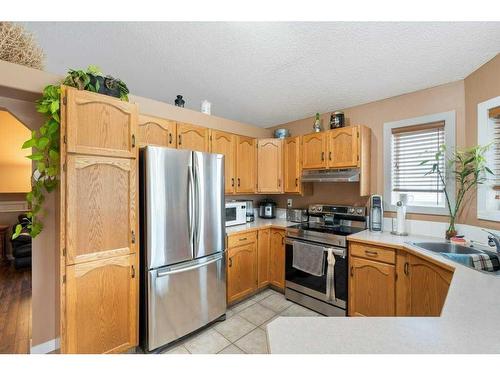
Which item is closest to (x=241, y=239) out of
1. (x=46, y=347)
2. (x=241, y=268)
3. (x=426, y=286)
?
(x=241, y=268)

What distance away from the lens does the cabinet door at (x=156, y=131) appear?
210 centimetres

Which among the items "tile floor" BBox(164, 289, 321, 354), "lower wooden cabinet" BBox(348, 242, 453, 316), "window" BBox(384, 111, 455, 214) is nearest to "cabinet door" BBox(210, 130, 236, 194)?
"tile floor" BBox(164, 289, 321, 354)

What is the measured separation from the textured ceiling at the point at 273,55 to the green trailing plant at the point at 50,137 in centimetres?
25

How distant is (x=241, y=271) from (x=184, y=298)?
0.81 meters

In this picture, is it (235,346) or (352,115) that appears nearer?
(235,346)

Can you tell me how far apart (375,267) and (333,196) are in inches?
44.7

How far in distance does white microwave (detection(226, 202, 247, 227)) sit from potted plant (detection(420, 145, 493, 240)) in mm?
2057

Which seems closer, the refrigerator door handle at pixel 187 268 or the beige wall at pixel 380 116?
the refrigerator door handle at pixel 187 268

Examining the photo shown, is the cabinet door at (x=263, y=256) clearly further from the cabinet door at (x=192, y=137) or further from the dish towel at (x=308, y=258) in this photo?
the cabinet door at (x=192, y=137)

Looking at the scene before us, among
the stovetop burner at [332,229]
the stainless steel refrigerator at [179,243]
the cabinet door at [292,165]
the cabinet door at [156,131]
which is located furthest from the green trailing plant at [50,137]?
the stovetop burner at [332,229]

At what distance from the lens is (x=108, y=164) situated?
1549 millimetres

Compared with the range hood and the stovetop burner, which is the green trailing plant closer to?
the range hood
